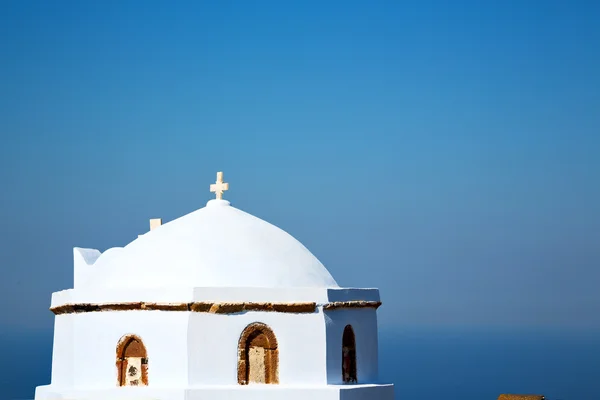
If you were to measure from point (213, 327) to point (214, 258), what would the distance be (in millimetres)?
1577

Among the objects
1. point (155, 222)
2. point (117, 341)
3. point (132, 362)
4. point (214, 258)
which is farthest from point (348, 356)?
point (155, 222)

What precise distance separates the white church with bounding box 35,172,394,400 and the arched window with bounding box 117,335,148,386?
0.7 inches

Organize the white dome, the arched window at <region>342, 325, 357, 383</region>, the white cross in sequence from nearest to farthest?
the white dome < the arched window at <region>342, 325, 357, 383</region> < the white cross

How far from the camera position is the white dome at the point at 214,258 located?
23922mm

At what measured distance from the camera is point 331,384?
77.7 feet

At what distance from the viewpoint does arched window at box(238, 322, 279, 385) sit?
912 inches

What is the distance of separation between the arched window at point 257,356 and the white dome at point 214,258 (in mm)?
967

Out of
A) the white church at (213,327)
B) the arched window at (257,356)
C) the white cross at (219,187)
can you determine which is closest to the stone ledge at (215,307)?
the white church at (213,327)

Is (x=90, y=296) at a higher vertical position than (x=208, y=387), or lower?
higher

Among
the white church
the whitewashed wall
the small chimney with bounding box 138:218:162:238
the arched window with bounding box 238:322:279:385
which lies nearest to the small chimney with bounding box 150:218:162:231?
the small chimney with bounding box 138:218:162:238

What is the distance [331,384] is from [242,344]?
189 centimetres

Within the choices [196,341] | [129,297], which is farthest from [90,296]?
[196,341]

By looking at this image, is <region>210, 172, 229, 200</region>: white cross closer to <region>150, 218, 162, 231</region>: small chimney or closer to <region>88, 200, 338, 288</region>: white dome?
<region>88, 200, 338, 288</region>: white dome

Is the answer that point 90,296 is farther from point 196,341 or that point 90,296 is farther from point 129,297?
point 196,341
